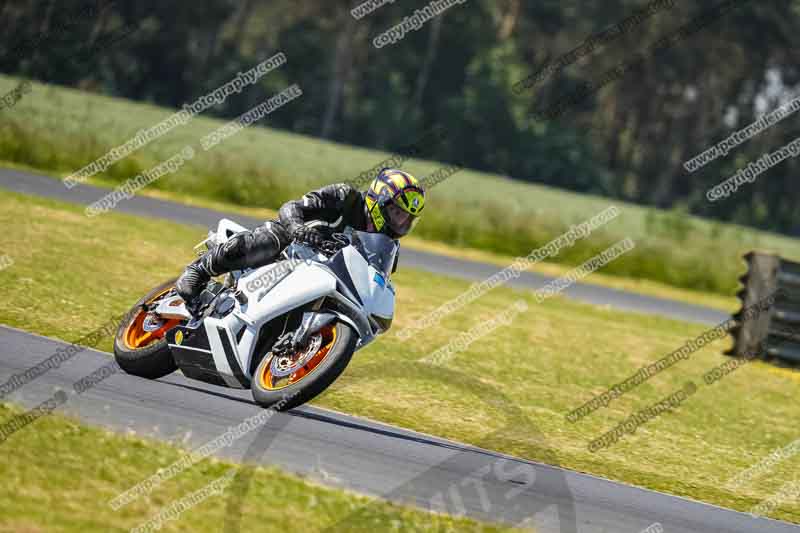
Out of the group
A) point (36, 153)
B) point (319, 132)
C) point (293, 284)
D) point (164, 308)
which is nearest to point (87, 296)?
point (164, 308)

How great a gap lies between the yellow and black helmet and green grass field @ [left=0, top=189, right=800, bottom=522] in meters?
1.98

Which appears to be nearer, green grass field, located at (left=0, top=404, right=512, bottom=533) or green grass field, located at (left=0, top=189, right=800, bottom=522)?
green grass field, located at (left=0, top=404, right=512, bottom=533)

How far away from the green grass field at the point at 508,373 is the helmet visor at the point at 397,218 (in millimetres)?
1952

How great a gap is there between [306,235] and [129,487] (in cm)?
236

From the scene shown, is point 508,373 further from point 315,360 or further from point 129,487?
point 129,487

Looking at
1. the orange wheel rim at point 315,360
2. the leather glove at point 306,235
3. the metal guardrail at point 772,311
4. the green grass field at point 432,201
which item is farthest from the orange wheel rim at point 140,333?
the green grass field at point 432,201

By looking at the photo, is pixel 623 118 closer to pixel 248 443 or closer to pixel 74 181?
pixel 74 181

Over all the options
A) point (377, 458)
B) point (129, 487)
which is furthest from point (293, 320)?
point (129, 487)

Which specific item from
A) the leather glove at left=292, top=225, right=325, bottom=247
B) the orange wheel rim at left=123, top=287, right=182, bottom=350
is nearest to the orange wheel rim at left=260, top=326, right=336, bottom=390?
the leather glove at left=292, top=225, right=325, bottom=247

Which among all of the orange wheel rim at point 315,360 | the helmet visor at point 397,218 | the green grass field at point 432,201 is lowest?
the green grass field at point 432,201

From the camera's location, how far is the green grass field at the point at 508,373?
924 cm

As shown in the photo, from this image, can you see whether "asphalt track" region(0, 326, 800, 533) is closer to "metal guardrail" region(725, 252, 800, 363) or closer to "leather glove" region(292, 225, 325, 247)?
"leather glove" region(292, 225, 325, 247)

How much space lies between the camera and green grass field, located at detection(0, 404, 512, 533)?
536 cm

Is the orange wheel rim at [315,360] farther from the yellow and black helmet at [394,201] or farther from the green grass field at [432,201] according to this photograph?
the green grass field at [432,201]
